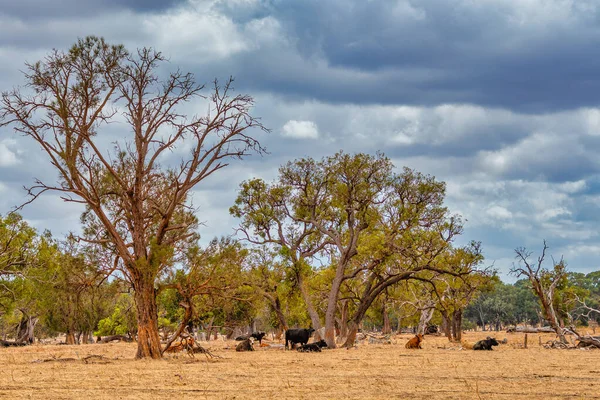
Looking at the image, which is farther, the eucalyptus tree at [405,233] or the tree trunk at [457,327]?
the tree trunk at [457,327]

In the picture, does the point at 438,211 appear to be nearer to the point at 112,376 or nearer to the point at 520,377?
the point at 520,377

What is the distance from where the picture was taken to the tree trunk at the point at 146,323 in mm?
28609

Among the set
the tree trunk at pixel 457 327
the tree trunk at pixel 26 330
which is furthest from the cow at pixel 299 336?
the tree trunk at pixel 26 330

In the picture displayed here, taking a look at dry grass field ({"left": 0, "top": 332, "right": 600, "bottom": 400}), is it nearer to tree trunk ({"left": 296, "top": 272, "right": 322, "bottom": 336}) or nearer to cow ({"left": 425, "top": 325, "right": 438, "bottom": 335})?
tree trunk ({"left": 296, "top": 272, "right": 322, "bottom": 336})

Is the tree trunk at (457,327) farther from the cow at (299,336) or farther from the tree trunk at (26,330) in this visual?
the tree trunk at (26,330)

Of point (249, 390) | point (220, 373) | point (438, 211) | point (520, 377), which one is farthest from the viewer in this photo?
point (438, 211)

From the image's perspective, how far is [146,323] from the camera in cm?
2873

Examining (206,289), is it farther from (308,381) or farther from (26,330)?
(26,330)

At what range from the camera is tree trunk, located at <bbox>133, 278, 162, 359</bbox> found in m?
28.6

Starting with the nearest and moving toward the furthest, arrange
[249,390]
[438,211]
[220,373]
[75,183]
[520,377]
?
[249,390], [520,377], [220,373], [75,183], [438,211]

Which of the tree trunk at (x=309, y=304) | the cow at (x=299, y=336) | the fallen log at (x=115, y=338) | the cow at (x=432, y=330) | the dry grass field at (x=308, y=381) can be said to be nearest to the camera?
the dry grass field at (x=308, y=381)

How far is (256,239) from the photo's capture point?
45.2m

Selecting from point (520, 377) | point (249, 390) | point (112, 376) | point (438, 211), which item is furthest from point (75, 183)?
point (438, 211)

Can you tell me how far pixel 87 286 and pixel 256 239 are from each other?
54.9ft
